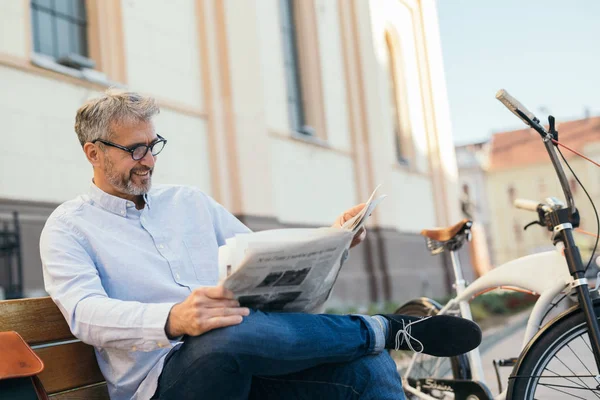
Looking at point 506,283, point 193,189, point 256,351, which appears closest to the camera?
point 256,351

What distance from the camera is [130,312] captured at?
217cm

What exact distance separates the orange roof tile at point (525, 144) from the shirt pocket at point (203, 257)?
5177 cm

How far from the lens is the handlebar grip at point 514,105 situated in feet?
9.71

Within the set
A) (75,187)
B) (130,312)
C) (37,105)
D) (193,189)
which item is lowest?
(130,312)

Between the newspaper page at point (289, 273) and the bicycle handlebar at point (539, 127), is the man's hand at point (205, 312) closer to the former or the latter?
the newspaper page at point (289, 273)

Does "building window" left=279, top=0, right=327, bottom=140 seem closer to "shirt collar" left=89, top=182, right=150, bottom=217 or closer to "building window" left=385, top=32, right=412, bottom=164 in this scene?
"building window" left=385, top=32, right=412, bottom=164

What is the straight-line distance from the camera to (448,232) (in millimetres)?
3867

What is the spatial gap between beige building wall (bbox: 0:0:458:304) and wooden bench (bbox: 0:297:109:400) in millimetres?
4666

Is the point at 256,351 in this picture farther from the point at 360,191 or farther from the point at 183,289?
the point at 360,191

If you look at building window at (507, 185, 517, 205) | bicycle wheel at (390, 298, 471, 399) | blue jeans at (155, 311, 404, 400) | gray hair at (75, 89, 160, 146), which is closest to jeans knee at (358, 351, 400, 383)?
blue jeans at (155, 311, 404, 400)

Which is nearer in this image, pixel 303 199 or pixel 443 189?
pixel 303 199

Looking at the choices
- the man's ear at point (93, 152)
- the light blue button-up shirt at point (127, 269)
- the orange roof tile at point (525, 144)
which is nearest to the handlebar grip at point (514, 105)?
the light blue button-up shirt at point (127, 269)

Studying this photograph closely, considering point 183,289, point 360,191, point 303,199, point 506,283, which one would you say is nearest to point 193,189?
point 183,289

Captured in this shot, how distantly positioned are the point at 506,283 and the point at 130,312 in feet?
6.57
